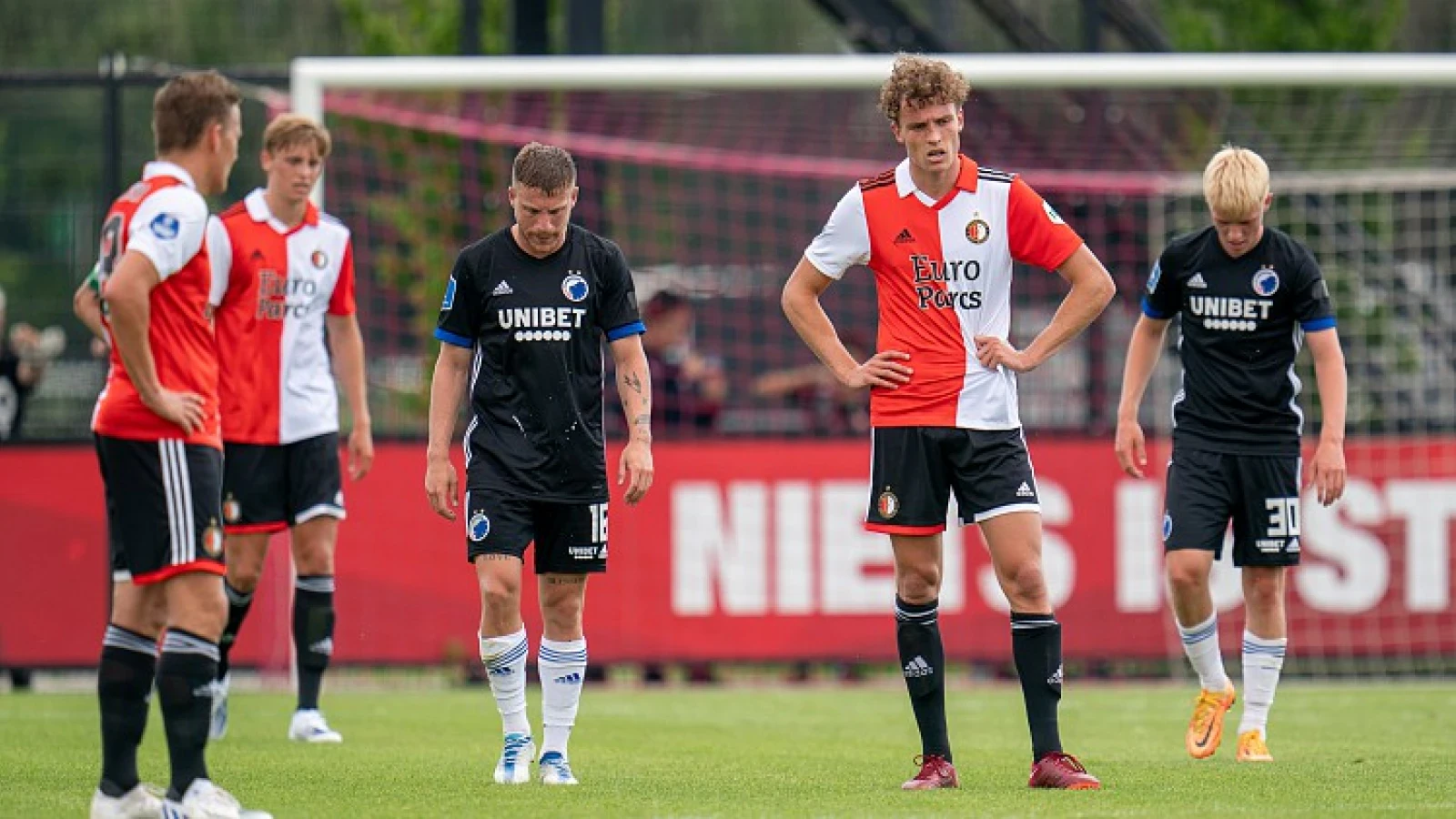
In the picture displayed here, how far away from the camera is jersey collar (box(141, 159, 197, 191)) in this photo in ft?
22.7

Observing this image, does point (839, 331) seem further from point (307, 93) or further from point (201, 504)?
point (201, 504)

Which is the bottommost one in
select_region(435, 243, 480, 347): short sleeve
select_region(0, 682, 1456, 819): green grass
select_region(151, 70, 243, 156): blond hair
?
select_region(0, 682, 1456, 819): green grass

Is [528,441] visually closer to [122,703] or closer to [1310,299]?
[122,703]

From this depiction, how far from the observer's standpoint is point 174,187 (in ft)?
22.5

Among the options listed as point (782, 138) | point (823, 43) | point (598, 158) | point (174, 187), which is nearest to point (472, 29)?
point (598, 158)

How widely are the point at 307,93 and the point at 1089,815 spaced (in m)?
8.58

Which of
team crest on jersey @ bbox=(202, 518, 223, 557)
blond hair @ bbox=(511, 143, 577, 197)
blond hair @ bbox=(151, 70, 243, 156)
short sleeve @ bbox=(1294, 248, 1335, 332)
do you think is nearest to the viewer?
team crest on jersey @ bbox=(202, 518, 223, 557)

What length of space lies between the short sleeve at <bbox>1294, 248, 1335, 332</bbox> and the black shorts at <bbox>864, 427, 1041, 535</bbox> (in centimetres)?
188

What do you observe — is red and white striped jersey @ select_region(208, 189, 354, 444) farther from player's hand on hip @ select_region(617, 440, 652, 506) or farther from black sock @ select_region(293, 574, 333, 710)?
player's hand on hip @ select_region(617, 440, 652, 506)

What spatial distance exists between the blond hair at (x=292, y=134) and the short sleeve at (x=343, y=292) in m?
0.53

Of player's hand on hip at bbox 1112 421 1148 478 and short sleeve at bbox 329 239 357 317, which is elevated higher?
short sleeve at bbox 329 239 357 317

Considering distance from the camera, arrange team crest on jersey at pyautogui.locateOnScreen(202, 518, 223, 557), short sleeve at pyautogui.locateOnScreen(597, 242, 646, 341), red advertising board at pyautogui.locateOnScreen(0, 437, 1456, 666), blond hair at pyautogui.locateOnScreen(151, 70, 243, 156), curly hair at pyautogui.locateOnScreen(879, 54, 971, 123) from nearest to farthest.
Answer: team crest on jersey at pyautogui.locateOnScreen(202, 518, 223, 557), blond hair at pyautogui.locateOnScreen(151, 70, 243, 156), curly hair at pyautogui.locateOnScreen(879, 54, 971, 123), short sleeve at pyautogui.locateOnScreen(597, 242, 646, 341), red advertising board at pyautogui.locateOnScreen(0, 437, 1456, 666)

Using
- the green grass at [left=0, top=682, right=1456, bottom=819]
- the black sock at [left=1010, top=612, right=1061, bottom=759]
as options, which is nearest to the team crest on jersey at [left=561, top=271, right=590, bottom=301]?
the green grass at [left=0, top=682, right=1456, bottom=819]

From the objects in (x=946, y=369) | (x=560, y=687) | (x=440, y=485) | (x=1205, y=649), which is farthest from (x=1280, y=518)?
(x=440, y=485)
